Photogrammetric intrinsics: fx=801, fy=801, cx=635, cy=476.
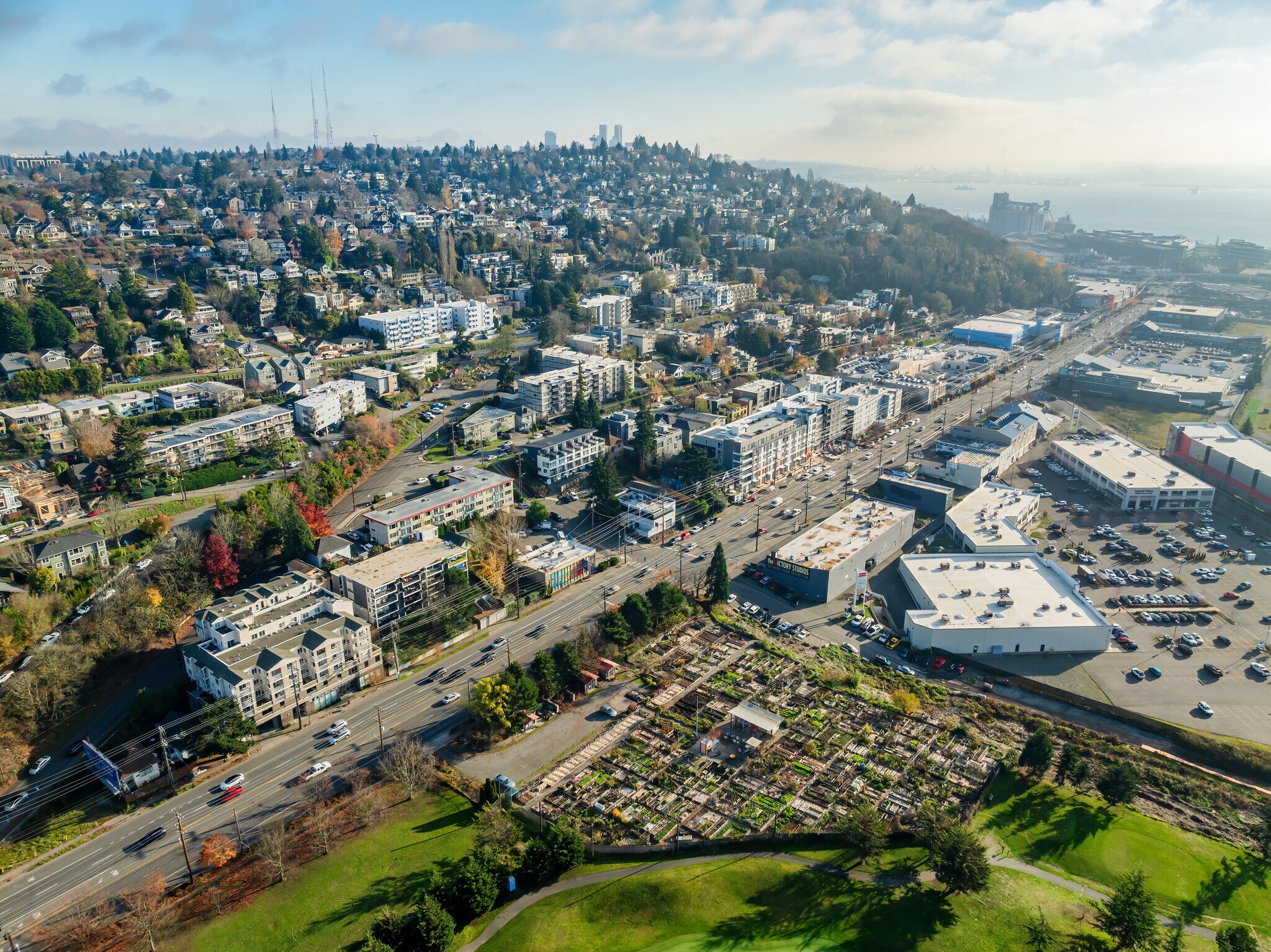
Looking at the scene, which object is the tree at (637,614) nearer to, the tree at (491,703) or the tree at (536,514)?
the tree at (491,703)

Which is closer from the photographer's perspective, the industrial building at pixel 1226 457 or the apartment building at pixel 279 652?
the apartment building at pixel 279 652

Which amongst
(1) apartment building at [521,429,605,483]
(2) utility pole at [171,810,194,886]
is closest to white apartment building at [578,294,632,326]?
(1) apartment building at [521,429,605,483]

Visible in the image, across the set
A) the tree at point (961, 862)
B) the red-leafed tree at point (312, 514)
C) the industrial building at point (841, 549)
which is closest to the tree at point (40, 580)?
the red-leafed tree at point (312, 514)

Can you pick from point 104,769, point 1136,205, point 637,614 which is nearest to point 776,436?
point 637,614

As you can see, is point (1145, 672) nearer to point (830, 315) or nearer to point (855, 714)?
point (855, 714)

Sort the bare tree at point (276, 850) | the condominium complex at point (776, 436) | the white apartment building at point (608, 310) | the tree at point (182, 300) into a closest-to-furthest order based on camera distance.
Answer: the bare tree at point (276, 850) → the condominium complex at point (776, 436) → the tree at point (182, 300) → the white apartment building at point (608, 310)

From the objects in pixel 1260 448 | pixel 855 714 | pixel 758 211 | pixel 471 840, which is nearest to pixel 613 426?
pixel 855 714

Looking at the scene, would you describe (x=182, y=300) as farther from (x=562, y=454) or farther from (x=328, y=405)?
(x=562, y=454)
